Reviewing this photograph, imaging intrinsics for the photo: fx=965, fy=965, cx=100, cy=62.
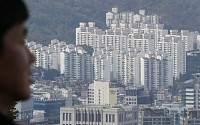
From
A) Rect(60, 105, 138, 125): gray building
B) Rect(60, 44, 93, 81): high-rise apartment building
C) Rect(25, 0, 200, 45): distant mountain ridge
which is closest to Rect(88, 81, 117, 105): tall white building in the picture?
Rect(60, 105, 138, 125): gray building

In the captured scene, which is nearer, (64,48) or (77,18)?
(64,48)

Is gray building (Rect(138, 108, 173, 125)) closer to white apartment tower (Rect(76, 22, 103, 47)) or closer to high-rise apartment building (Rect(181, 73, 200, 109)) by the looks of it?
high-rise apartment building (Rect(181, 73, 200, 109))

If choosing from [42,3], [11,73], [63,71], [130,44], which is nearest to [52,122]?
[63,71]

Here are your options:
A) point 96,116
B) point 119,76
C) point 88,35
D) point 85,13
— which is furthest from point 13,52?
point 85,13

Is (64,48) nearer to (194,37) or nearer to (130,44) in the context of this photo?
(130,44)

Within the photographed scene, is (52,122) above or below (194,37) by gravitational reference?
below

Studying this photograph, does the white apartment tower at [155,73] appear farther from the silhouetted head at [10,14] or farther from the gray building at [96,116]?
the silhouetted head at [10,14]
